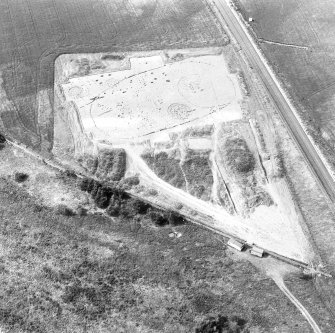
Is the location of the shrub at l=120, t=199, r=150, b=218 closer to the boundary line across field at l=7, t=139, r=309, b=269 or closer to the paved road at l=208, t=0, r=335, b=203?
the boundary line across field at l=7, t=139, r=309, b=269

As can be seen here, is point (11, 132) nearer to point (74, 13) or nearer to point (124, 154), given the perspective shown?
point (124, 154)

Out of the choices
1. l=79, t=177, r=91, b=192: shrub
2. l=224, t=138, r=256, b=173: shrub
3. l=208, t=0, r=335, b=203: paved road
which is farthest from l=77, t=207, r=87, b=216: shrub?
l=208, t=0, r=335, b=203: paved road

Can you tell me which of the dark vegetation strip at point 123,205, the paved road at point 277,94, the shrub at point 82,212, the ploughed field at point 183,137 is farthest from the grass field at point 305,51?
the shrub at point 82,212

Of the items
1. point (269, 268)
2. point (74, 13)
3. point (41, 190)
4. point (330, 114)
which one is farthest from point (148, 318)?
point (74, 13)

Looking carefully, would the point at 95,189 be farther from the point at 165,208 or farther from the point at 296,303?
the point at 296,303

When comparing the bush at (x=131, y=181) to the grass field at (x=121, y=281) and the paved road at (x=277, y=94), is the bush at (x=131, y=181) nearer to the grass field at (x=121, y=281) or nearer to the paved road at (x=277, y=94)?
the grass field at (x=121, y=281)
